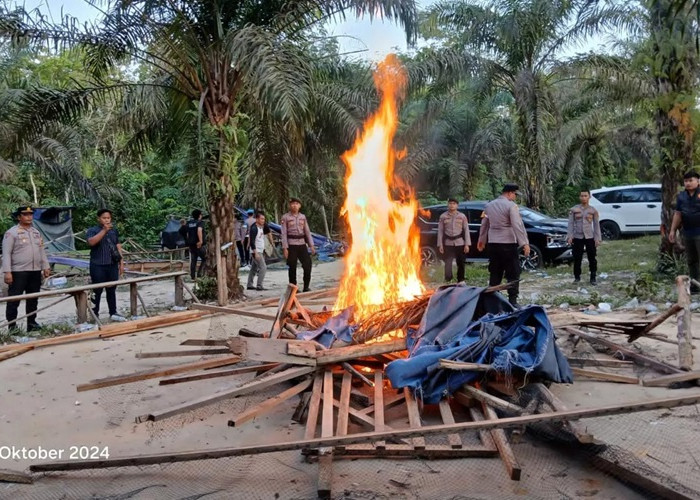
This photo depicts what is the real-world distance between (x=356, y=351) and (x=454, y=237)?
6.59 metres

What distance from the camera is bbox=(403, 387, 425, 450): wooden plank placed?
345cm

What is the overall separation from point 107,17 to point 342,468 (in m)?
7.97

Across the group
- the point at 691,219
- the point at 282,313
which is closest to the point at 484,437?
the point at 282,313

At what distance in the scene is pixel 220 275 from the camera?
8.88 meters

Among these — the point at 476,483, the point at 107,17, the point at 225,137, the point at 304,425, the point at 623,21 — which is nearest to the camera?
the point at 476,483

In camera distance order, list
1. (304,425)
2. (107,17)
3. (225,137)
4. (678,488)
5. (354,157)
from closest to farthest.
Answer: (678,488), (304,425), (354,157), (107,17), (225,137)

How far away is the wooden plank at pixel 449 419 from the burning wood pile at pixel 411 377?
1 centimetres

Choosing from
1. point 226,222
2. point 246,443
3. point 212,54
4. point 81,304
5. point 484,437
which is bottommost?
point 246,443

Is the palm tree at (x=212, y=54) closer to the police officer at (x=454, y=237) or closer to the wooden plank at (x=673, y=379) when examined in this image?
the police officer at (x=454, y=237)

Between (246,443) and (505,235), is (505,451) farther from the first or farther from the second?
(505,235)

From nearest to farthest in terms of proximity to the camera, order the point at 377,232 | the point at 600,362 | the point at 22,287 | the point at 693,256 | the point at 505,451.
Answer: the point at 505,451 → the point at 600,362 → the point at 377,232 → the point at 22,287 → the point at 693,256

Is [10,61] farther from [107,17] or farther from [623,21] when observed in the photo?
[623,21]

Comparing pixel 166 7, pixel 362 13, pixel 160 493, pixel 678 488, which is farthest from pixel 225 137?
pixel 678 488

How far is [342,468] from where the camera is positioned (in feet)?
11.1
